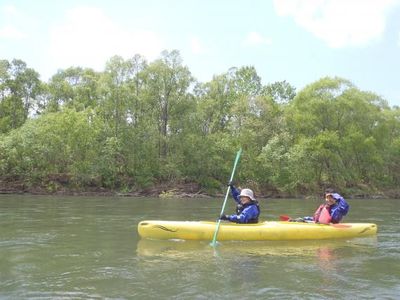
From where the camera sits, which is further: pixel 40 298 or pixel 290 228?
pixel 290 228

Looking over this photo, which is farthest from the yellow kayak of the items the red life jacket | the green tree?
the green tree

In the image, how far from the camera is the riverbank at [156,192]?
30.1m

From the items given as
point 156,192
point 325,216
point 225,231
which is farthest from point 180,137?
point 225,231

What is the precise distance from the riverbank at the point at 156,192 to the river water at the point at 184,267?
61.2ft

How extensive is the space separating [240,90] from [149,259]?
37203mm

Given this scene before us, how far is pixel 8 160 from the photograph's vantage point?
1256 inches

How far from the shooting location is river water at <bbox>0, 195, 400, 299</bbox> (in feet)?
20.0

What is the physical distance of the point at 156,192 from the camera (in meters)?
31.9

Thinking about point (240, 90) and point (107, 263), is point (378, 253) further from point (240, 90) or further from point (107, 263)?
point (240, 90)

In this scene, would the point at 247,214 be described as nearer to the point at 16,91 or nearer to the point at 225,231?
the point at 225,231

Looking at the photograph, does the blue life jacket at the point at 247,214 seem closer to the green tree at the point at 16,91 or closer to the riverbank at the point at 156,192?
the riverbank at the point at 156,192

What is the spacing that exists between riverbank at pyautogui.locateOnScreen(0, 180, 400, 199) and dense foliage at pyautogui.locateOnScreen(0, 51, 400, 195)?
600 mm

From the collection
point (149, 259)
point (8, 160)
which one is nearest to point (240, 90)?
point (8, 160)

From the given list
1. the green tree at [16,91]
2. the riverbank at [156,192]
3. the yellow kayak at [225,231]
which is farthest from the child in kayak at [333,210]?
the green tree at [16,91]
